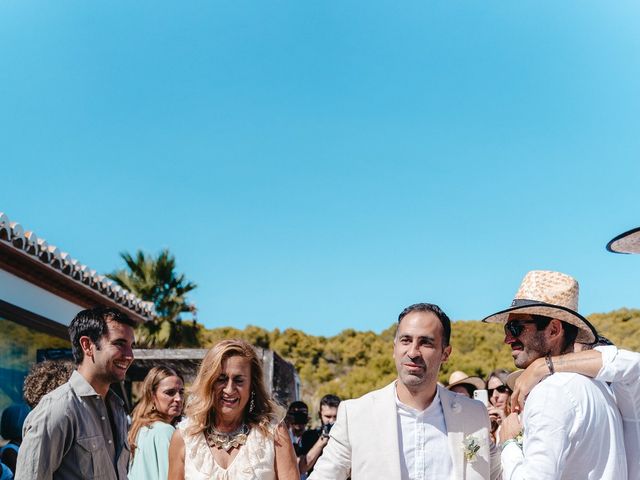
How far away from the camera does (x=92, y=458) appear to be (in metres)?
3.64

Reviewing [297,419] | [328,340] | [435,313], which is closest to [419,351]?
[435,313]

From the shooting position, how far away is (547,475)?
2779 mm

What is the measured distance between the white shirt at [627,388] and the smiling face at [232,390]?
2068 mm

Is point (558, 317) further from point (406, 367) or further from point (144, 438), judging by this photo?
point (144, 438)

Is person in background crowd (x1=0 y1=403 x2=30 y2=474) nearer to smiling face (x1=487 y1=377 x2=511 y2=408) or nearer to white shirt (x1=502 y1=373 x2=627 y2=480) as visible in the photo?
smiling face (x1=487 y1=377 x2=511 y2=408)

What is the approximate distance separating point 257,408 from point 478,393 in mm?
1715

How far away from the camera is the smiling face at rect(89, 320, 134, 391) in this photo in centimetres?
390

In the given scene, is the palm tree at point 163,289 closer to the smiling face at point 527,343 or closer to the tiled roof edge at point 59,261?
the tiled roof edge at point 59,261

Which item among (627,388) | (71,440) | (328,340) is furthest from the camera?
(328,340)

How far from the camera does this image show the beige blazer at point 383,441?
3.32 metres

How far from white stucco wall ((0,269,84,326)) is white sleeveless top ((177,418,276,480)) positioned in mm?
7213

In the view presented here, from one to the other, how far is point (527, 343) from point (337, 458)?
0.99m

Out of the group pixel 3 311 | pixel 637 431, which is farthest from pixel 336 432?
pixel 3 311

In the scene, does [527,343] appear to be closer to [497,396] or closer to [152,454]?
[152,454]
